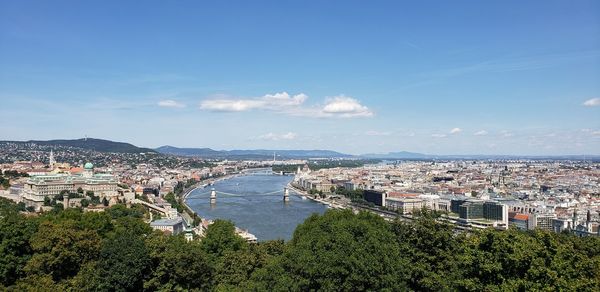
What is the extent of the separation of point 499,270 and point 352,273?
220cm

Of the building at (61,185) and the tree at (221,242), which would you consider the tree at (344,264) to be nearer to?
the tree at (221,242)

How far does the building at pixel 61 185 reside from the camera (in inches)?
1405

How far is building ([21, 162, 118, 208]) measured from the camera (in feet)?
117

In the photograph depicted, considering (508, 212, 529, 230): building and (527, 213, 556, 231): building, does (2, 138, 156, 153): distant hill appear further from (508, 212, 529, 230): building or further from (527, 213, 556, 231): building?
(527, 213, 556, 231): building

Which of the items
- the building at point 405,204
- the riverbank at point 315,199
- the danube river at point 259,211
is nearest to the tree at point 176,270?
the danube river at point 259,211

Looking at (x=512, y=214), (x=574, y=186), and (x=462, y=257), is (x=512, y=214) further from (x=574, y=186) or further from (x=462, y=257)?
(x=462, y=257)

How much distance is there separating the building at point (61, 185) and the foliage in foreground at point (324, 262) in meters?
26.0

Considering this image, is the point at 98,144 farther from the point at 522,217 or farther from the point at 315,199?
the point at 522,217

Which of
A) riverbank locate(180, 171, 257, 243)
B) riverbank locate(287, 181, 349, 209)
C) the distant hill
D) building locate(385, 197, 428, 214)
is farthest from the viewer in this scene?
the distant hill

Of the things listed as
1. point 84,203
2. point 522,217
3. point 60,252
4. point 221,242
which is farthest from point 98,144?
point 60,252

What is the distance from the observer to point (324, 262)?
→ 27.2 ft

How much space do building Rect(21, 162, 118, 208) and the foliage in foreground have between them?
2598cm

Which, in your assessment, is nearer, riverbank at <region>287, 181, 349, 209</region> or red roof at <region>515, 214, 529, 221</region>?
red roof at <region>515, 214, 529, 221</region>

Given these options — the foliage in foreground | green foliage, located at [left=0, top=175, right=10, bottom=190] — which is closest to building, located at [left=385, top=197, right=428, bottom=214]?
green foliage, located at [left=0, top=175, right=10, bottom=190]
